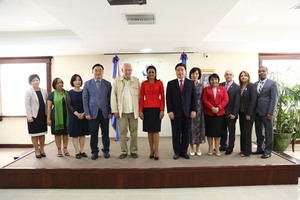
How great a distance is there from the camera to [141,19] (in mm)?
2959

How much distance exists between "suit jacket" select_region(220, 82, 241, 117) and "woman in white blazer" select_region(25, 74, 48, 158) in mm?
3141

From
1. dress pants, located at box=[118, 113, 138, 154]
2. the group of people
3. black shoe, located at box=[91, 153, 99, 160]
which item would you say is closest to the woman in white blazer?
the group of people

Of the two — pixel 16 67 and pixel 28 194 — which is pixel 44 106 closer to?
pixel 28 194

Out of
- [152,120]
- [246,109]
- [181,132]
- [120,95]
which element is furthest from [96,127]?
[246,109]

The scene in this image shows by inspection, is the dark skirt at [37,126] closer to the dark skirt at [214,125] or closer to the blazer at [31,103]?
the blazer at [31,103]

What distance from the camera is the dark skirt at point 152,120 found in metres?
3.29

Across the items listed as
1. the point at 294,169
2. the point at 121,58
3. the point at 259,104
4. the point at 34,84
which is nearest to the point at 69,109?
the point at 34,84

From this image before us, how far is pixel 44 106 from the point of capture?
3.54 metres

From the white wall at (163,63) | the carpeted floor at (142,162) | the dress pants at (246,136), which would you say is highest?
the white wall at (163,63)

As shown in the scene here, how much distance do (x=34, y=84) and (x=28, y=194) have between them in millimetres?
1696

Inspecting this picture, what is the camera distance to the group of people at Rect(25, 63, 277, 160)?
3.32 metres

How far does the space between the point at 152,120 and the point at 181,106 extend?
0.51 metres

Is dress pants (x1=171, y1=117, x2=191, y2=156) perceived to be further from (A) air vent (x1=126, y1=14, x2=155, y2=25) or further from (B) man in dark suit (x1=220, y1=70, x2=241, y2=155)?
(A) air vent (x1=126, y1=14, x2=155, y2=25)

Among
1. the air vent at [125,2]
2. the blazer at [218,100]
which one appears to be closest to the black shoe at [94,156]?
the blazer at [218,100]
